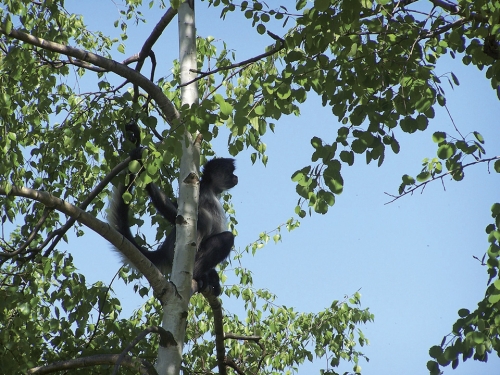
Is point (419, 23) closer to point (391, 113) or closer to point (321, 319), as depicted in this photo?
point (391, 113)

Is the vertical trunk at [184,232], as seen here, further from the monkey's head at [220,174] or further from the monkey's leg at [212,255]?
the monkey's head at [220,174]

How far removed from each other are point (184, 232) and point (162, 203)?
5.14 ft

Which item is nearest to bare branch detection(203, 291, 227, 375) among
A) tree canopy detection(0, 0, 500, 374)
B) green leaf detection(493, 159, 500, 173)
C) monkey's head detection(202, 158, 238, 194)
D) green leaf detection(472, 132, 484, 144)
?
tree canopy detection(0, 0, 500, 374)

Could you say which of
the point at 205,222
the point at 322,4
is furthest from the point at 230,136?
the point at 205,222

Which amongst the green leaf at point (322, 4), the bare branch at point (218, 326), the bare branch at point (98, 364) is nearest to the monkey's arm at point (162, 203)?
the bare branch at point (218, 326)

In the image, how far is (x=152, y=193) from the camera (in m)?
6.41

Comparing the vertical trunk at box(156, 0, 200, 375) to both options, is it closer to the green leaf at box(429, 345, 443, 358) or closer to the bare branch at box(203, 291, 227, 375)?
the bare branch at box(203, 291, 227, 375)

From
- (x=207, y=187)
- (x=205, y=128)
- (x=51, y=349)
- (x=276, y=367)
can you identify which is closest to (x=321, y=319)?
(x=276, y=367)

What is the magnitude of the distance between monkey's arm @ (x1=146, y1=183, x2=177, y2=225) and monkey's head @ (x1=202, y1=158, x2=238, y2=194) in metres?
1.65

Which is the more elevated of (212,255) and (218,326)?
(212,255)

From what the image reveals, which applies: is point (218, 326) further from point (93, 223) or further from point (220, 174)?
point (220, 174)

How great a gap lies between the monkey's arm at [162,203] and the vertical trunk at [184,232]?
4.24 ft

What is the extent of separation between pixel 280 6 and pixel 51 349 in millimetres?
3841

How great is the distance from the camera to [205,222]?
7.62 meters
